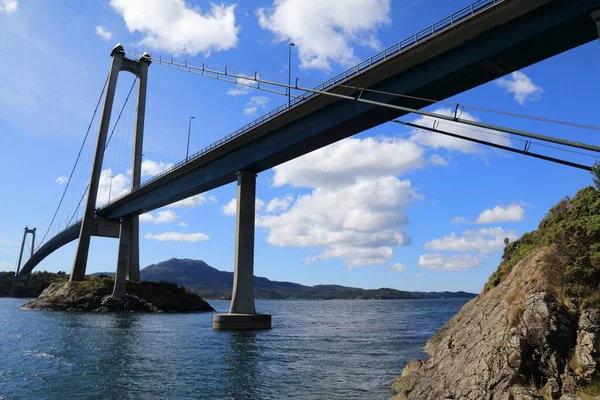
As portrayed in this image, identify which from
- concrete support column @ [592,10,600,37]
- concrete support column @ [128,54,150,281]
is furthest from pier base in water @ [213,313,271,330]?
concrete support column @ [128,54,150,281]

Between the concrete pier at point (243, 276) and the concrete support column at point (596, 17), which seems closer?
the concrete support column at point (596, 17)

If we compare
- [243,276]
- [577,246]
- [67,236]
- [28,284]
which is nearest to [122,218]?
[67,236]

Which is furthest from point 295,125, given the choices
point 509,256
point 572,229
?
point 572,229

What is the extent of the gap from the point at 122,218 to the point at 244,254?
52451 mm

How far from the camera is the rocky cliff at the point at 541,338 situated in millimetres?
11016

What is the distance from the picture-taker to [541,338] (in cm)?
1180

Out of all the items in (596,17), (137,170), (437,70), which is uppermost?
(137,170)

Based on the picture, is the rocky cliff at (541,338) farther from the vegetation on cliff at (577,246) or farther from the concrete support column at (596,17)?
the concrete support column at (596,17)

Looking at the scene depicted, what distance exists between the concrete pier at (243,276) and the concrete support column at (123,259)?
46.2 meters

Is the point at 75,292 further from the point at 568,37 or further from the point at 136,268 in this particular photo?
the point at 568,37

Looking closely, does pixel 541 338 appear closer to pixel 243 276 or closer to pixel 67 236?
pixel 243 276

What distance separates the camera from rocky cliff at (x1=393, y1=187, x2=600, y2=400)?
434 inches

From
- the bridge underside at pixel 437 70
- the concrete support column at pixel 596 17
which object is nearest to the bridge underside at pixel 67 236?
the bridge underside at pixel 437 70

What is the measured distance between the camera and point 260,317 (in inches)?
1898
